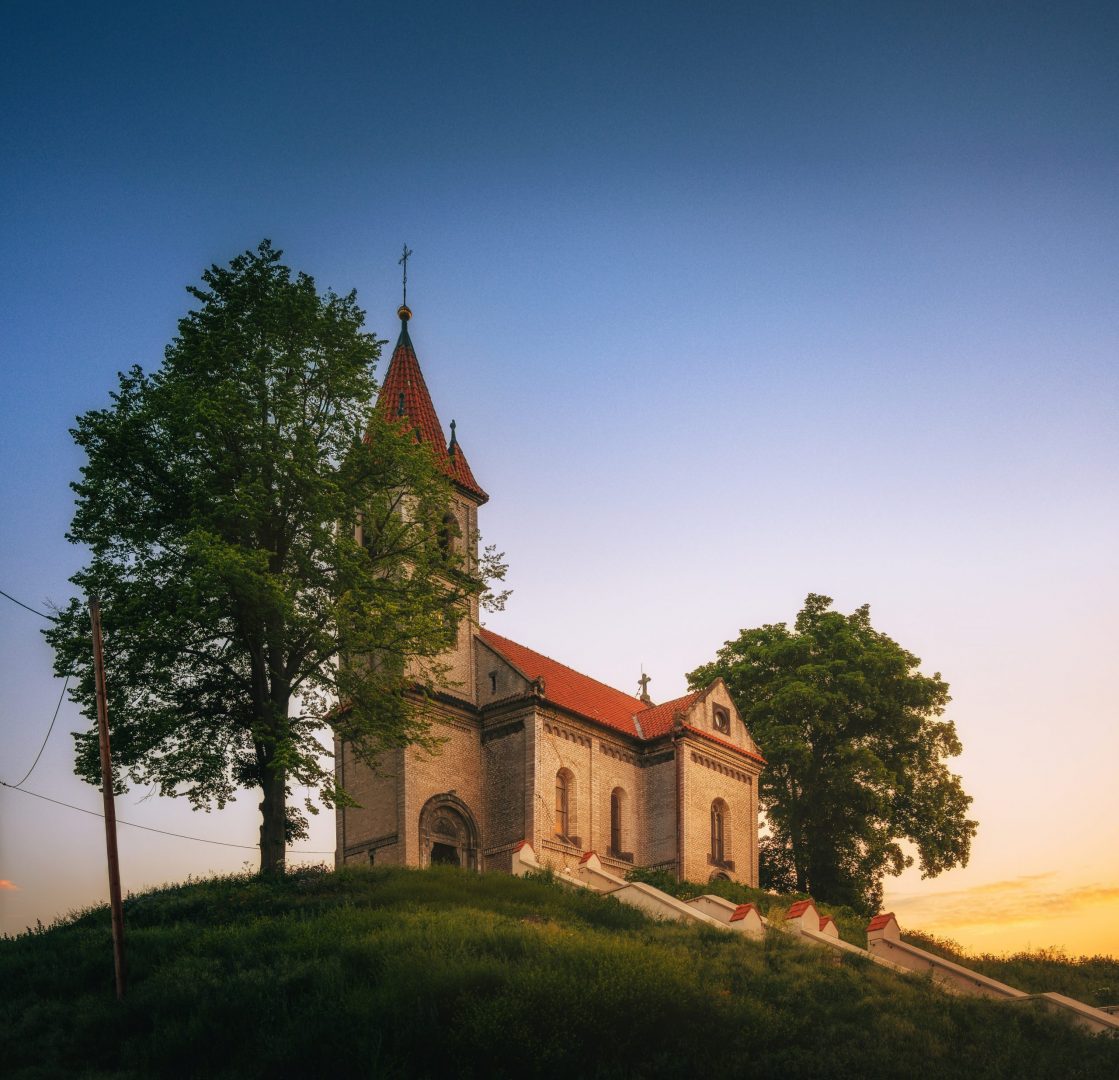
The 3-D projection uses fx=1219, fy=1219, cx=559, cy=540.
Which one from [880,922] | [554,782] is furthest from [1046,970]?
[554,782]

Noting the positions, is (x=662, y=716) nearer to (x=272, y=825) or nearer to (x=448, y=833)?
(x=448, y=833)

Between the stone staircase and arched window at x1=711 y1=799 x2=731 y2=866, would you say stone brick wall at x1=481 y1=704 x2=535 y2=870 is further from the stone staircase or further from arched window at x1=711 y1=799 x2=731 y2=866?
arched window at x1=711 y1=799 x2=731 y2=866

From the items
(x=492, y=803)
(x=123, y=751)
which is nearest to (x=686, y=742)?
(x=492, y=803)

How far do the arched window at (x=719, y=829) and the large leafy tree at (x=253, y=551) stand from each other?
624 inches

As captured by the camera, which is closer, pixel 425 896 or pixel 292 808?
pixel 425 896

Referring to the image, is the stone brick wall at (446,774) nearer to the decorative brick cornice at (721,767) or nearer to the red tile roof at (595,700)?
the red tile roof at (595,700)

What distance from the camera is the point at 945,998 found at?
80.4 feet

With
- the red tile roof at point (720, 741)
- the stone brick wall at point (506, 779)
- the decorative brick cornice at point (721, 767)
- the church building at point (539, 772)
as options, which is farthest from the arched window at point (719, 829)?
the stone brick wall at point (506, 779)

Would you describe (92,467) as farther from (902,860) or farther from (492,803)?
(902,860)

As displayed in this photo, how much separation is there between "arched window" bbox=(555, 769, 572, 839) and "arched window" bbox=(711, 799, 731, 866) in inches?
262

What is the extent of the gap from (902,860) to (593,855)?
18738 millimetres

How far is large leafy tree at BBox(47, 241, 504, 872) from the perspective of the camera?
27.0m

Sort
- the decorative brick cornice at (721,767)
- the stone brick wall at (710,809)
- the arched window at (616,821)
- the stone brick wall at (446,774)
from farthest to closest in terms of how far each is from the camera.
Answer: the decorative brick cornice at (721,767), the stone brick wall at (710,809), the arched window at (616,821), the stone brick wall at (446,774)

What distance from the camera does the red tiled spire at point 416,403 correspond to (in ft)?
129
